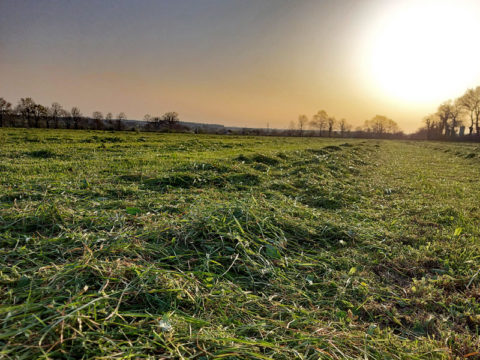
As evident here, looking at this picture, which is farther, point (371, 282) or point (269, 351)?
point (371, 282)

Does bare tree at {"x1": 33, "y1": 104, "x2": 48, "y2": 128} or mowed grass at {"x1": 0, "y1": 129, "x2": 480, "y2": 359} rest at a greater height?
bare tree at {"x1": 33, "y1": 104, "x2": 48, "y2": 128}

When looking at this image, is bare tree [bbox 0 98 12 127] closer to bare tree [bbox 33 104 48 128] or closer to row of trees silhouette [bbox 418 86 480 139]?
bare tree [bbox 33 104 48 128]

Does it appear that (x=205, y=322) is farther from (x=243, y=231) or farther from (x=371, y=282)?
(x=371, y=282)

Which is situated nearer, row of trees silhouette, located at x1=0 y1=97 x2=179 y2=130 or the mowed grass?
the mowed grass

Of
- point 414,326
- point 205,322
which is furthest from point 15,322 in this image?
point 414,326

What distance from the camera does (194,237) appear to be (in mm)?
3033

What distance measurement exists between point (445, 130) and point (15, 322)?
9907cm

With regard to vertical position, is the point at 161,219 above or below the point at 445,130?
below

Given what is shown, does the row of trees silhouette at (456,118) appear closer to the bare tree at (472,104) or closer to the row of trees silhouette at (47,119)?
the bare tree at (472,104)

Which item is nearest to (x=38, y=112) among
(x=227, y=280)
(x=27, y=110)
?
(x=27, y=110)

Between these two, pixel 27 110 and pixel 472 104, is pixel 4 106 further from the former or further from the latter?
pixel 472 104

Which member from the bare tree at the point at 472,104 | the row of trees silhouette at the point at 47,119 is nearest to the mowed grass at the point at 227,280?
the row of trees silhouette at the point at 47,119

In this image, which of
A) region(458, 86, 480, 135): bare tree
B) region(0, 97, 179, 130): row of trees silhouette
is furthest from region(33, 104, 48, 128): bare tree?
region(458, 86, 480, 135): bare tree

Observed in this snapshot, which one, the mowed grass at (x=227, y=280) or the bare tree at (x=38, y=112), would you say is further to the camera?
the bare tree at (x=38, y=112)
